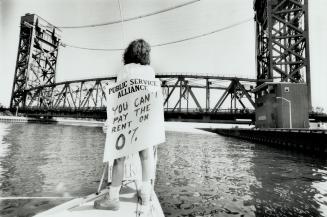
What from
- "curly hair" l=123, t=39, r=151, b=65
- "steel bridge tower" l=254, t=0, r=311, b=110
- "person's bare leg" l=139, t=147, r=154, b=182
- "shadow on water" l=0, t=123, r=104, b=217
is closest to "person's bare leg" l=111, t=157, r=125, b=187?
"person's bare leg" l=139, t=147, r=154, b=182

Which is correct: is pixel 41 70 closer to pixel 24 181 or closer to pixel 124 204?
pixel 24 181

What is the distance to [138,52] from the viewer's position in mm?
2834

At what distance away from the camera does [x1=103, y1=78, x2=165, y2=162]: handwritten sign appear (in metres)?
2.57

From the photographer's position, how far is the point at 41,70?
232ft

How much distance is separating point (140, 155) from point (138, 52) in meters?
1.25

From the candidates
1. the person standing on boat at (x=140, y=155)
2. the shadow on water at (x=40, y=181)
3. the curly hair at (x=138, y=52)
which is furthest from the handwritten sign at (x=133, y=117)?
the shadow on water at (x=40, y=181)

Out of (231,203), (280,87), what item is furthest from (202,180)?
(280,87)

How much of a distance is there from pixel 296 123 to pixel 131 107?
25.9 metres

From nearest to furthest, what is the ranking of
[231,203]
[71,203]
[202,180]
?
[71,203] → [231,203] → [202,180]

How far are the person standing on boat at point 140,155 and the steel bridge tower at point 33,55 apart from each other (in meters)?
73.4

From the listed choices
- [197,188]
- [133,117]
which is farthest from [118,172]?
[197,188]

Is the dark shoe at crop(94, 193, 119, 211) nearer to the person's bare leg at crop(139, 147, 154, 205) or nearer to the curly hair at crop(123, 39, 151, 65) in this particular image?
the person's bare leg at crop(139, 147, 154, 205)

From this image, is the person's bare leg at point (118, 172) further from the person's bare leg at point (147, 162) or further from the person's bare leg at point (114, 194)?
the person's bare leg at point (147, 162)

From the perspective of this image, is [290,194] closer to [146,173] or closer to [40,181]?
[146,173]
